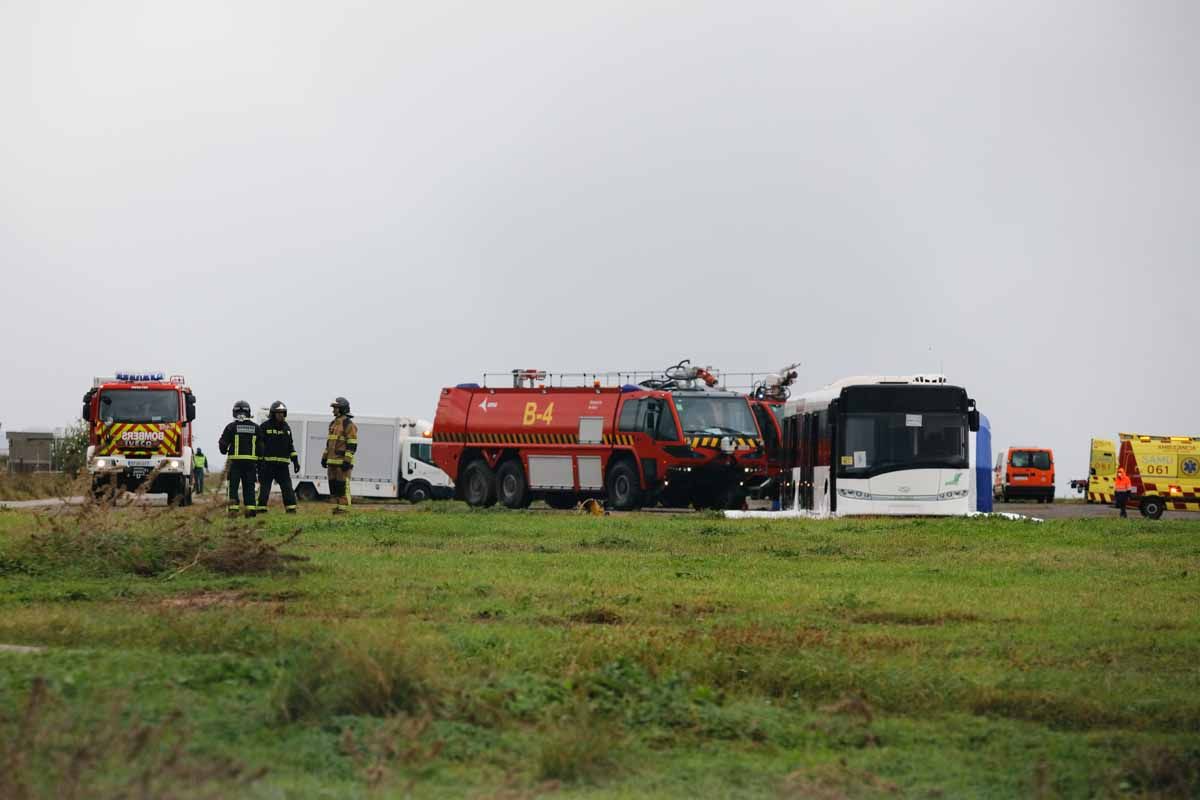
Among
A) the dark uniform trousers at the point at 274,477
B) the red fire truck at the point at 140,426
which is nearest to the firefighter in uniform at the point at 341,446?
the dark uniform trousers at the point at 274,477

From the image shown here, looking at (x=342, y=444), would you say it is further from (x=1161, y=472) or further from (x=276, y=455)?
(x=1161, y=472)

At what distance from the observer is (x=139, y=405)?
38.1 metres

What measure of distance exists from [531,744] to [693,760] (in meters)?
0.77

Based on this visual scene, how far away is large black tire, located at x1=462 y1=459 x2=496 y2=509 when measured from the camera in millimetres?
43469

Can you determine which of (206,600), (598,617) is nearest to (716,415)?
(206,600)

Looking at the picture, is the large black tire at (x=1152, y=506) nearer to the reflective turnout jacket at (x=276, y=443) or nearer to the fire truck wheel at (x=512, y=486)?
the fire truck wheel at (x=512, y=486)

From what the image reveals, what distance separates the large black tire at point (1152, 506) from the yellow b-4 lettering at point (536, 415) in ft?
51.2

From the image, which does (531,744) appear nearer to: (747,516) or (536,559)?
(536,559)

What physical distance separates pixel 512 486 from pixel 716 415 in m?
6.21

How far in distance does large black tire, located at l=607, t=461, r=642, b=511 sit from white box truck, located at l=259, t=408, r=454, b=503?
1202 cm

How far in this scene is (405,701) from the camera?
892 centimetres

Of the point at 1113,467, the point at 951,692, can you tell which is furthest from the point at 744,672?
the point at 1113,467

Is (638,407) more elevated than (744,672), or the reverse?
(638,407)

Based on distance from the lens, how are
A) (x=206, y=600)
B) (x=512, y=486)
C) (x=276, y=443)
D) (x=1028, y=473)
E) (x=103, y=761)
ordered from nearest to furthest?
(x=103, y=761)
(x=206, y=600)
(x=276, y=443)
(x=512, y=486)
(x=1028, y=473)
